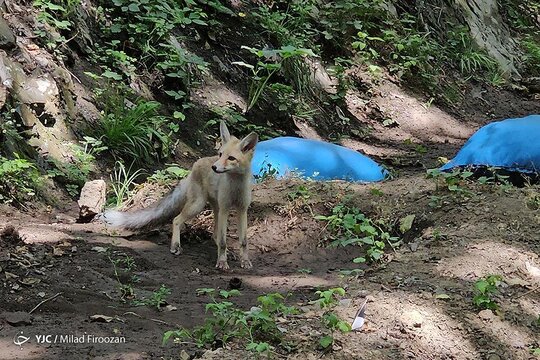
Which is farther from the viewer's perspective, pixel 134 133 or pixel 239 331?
pixel 134 133

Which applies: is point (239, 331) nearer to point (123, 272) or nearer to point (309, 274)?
point (123, 272)

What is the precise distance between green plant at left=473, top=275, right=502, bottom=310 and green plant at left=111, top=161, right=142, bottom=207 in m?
3.60

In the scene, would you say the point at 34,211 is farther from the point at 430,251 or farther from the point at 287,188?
the point at 430,251

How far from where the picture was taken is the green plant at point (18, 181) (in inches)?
227

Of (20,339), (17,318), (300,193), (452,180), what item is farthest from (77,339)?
(452,180)

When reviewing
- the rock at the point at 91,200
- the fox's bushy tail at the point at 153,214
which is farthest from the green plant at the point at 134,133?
the fox's bushy tail at the point at 153,214

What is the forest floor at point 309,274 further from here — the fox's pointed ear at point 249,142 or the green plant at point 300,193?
the fox's pointed ear at point 249,142

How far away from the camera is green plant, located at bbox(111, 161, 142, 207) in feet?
21.3

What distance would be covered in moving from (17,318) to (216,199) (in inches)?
91.0

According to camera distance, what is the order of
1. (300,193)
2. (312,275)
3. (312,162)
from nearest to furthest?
(312,275)
(300,193)
(312,162)

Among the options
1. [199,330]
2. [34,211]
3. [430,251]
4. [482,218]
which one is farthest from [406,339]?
[34,211]

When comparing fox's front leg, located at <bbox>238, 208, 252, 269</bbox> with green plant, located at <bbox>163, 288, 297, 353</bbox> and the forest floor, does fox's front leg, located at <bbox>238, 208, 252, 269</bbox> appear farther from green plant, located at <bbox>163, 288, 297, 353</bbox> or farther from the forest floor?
green plant, located at <bbox>163, 288, 297, 353</bbox>

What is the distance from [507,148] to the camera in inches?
271

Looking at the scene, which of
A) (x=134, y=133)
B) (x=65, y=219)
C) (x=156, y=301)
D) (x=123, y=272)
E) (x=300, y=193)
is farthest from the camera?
(x=134, y=133)
